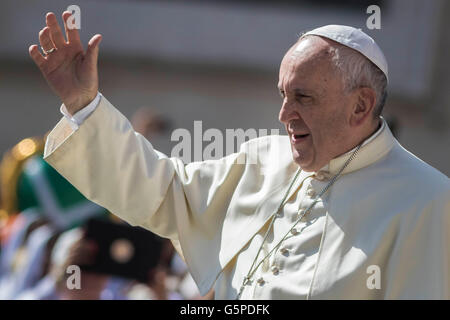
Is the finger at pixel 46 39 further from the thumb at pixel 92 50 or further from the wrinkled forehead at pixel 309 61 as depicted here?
the wrinkled forehead at pixel 309 61

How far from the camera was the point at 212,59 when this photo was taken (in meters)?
11.0

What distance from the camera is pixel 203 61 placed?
36.0ft

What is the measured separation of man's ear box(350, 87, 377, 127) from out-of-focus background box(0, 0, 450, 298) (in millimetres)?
7062

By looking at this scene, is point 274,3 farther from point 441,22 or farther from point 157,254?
point 157,254

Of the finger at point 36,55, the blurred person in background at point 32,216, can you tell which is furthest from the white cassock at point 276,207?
the blurred person in background at point 32,216

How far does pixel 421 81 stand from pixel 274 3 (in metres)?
1.78

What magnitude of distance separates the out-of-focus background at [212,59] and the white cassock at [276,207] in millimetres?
6789

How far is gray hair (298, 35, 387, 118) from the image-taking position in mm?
3408

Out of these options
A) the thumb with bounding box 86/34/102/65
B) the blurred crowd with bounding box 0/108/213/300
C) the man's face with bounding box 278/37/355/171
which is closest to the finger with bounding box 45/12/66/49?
the thumb with bounding box 86/34/102/65

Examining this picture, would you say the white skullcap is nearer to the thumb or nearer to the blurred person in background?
the thumb

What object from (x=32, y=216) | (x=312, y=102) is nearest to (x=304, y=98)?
(x=312, y=102)

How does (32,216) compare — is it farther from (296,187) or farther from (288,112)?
(288,112)

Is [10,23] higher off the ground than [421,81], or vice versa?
[10,23]
